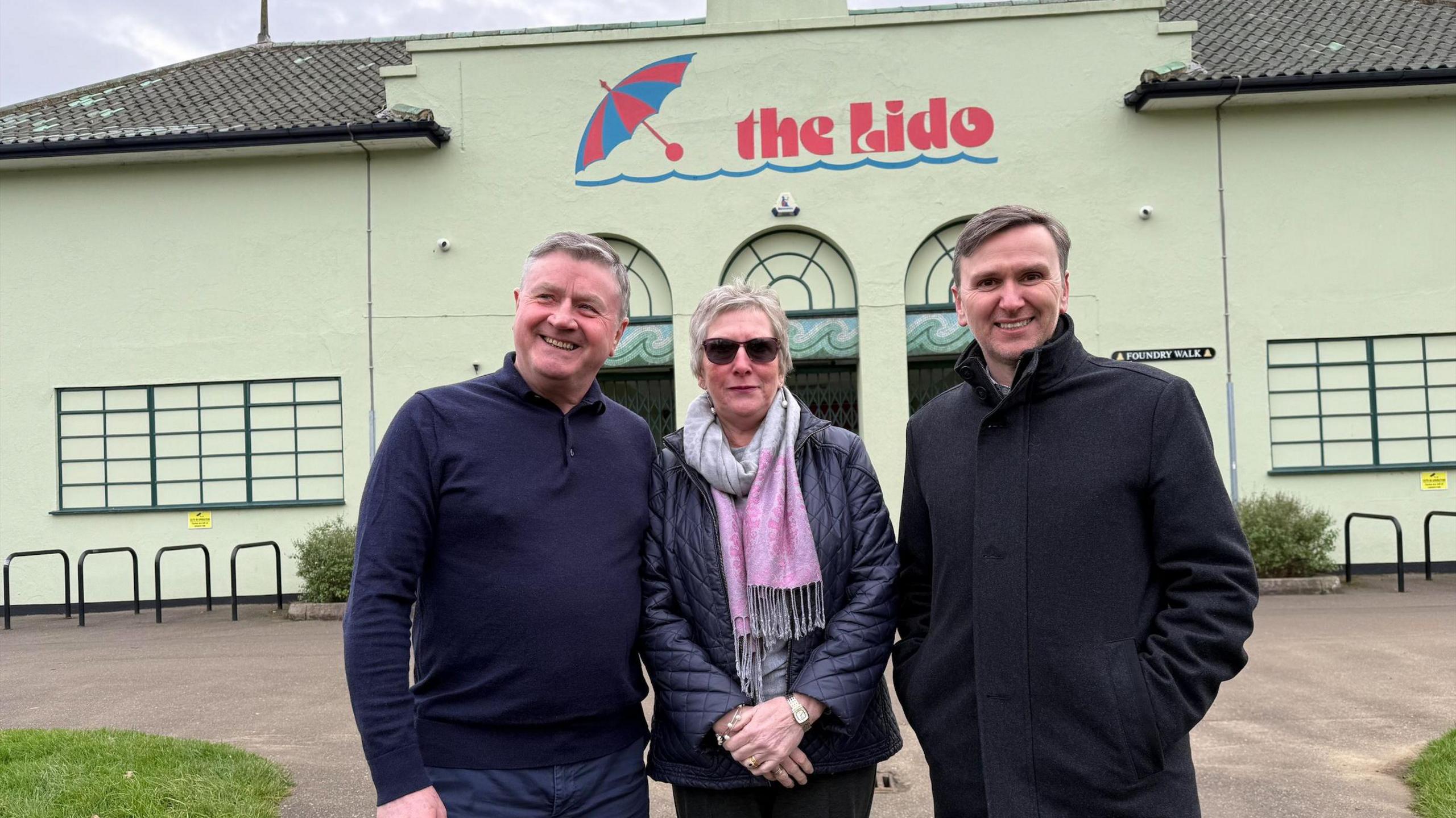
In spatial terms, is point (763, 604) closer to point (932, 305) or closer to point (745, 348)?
point (745, 348)

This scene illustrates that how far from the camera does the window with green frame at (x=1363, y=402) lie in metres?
12.6

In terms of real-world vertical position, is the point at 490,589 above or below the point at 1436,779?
above

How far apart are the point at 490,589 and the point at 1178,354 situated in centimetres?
1192

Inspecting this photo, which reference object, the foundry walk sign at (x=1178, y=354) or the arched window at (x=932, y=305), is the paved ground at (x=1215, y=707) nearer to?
the foundry walk sign at (x=1178, y=354)

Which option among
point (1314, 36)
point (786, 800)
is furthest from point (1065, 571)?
point (1314, 36)

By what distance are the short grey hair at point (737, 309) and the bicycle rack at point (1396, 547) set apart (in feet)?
32.2

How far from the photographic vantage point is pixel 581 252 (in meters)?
2.64

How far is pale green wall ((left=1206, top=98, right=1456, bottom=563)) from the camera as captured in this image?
41.3 ft

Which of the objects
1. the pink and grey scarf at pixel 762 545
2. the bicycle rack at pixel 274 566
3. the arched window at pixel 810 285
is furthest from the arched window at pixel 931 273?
the pink and grey scarf at pixel 762 545

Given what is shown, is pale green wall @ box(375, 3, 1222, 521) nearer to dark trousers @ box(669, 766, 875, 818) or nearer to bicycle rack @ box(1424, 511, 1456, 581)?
bicycle rack @ box(1424, 511, 1456, 581)

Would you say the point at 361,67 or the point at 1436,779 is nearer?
the point at 1436,779

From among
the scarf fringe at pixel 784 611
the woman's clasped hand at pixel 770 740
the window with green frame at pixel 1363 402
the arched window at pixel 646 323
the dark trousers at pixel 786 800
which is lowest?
the dark trousers at pixel 786 800

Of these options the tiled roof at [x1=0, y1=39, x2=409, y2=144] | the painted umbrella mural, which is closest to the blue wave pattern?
the painted umbrella mural

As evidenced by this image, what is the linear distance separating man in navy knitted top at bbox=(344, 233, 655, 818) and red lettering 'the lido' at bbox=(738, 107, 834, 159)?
10864mm
